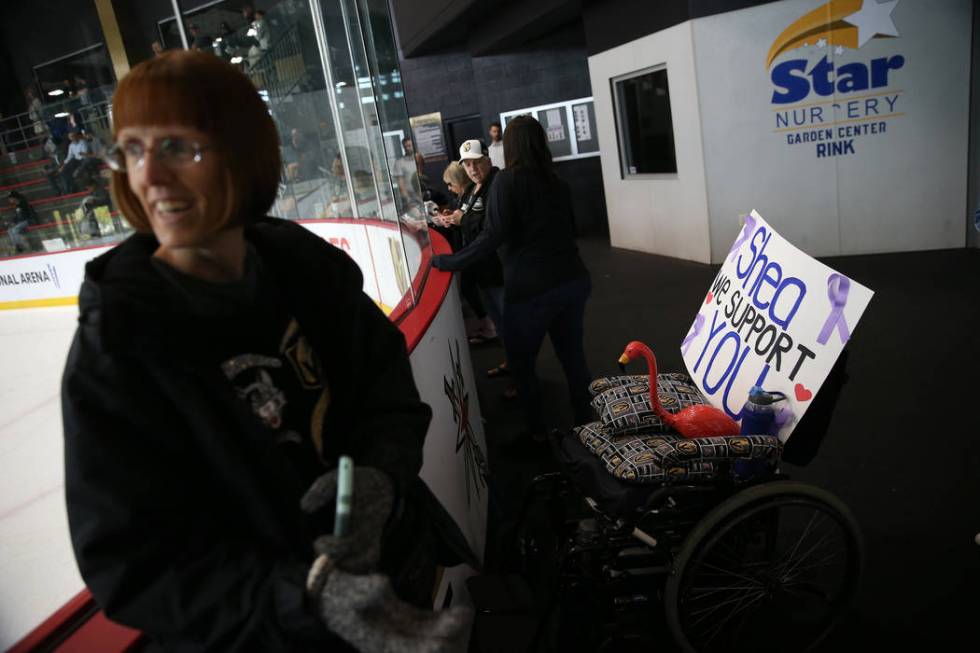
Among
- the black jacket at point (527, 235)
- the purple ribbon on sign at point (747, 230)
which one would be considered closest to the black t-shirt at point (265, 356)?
the purple ribbon on sign at point (747, 230)

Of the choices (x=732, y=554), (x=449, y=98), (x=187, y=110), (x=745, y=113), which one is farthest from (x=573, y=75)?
(x=187, y=110)

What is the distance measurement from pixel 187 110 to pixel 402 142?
→ 2827mm

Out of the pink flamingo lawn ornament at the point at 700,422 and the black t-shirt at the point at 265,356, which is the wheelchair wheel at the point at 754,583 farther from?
the black t-shirt at the point at 265,356

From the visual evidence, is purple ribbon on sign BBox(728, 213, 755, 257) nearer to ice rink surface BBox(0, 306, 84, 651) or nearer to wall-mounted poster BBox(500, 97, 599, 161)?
ice rink surface BBox(0, 306, 84, 651)

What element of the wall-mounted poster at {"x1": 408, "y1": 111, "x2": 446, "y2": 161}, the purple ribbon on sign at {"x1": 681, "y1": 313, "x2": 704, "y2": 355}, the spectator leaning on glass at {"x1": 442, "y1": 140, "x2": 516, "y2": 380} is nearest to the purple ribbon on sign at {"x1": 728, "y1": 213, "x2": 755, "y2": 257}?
the purple ribbon on sign at {"x1": 681, "y1": 313, "x2": 704, "y2": 355}

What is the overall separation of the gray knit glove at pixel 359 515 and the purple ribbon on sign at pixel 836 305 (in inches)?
48.0

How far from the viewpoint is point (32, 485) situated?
2840 mm

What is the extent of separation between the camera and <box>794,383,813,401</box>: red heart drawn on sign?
5.08 feet

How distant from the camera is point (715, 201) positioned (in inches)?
228

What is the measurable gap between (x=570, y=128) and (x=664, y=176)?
2.81 m

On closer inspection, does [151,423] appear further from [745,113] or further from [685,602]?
[745,113]

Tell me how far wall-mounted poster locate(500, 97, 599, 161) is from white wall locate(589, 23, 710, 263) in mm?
1652

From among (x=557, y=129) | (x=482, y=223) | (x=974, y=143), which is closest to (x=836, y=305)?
(x=482, y=223)

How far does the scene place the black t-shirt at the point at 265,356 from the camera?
2.30 feet
